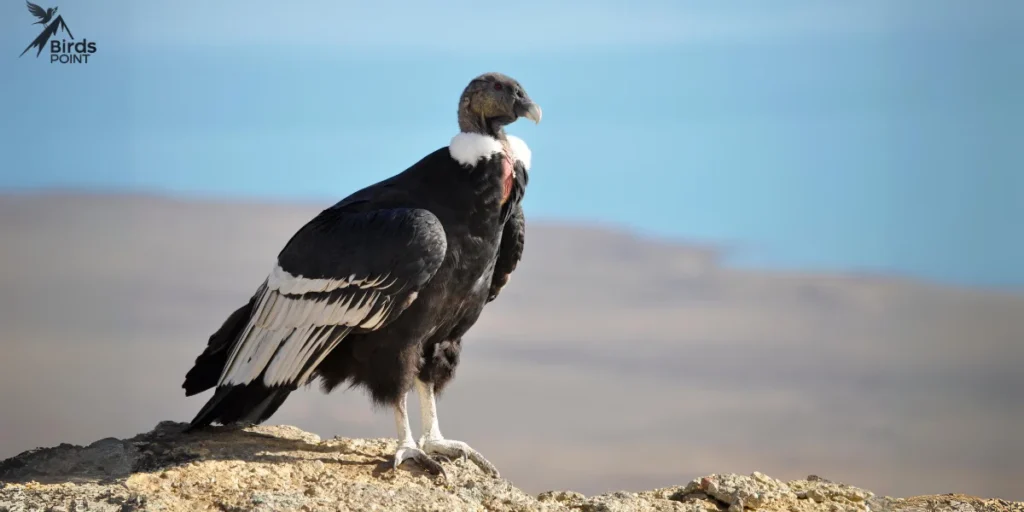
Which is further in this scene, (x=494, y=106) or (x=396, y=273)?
(x=494, y=106)

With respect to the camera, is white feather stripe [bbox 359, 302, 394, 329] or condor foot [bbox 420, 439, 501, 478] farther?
condor foot [bbox 420, 439, 501, 478]

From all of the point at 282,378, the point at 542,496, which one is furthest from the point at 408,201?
the point at 542,496

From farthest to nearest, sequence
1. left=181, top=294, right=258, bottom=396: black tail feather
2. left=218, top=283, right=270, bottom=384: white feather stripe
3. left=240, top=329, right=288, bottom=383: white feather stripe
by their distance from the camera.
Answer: left=181, top=294, right=258, bottom=396: black tail feather → left=218, top=283, right=270, bottom=384: white feather stripe → left=240, top=329, right=288, bottom=383: white feather stripe

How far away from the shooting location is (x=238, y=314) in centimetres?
809

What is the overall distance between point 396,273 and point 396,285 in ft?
0.26

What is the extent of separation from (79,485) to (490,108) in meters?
3.68

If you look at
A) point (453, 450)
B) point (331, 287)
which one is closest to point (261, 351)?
point (331, 287)

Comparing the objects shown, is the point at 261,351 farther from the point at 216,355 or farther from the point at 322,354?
the point at 216,355

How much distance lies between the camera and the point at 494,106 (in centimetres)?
785

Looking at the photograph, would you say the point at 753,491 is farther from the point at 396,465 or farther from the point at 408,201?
the point at 408,201

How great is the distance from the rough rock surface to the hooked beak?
2.46 metres

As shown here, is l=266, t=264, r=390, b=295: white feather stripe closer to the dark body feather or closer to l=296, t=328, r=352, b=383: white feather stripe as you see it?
the dark body feather

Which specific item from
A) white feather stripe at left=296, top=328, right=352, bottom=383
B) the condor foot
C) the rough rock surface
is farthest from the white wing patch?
the condor foot

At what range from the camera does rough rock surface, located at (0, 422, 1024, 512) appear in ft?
22.0
